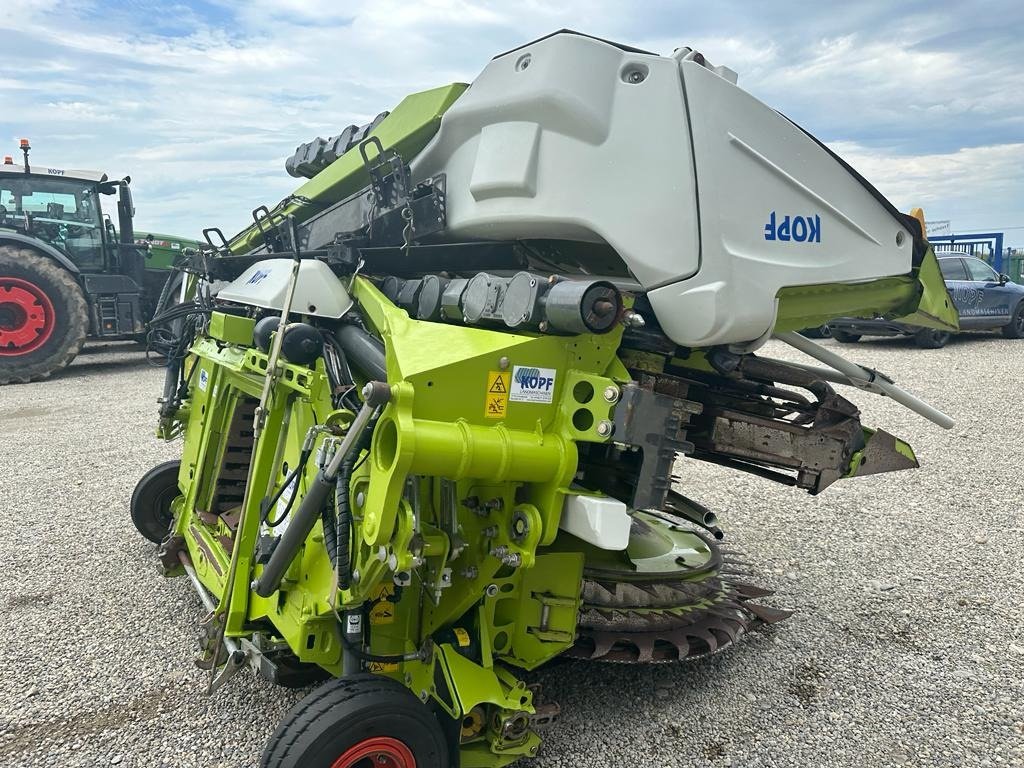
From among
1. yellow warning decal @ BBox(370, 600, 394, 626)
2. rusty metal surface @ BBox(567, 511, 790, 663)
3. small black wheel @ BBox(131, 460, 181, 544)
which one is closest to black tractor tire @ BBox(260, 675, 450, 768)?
yellow warning decal @ BBox(370, 600, 394, 626)

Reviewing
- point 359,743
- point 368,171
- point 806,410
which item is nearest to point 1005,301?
point 806,410

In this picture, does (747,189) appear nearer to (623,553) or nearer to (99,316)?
(623,553)

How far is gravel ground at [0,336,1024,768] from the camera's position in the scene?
8.90 feet

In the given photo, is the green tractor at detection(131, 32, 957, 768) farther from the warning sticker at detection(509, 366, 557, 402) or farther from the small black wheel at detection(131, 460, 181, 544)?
the small black wheel at detection(131, 460, 181, 544)

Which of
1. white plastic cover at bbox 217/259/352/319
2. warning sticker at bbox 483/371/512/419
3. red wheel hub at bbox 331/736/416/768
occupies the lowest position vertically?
red wheel hub at bbox 331/736/416/768

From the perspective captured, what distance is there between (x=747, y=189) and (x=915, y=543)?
120 inches

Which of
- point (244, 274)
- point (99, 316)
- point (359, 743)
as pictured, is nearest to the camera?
point (359, 743)

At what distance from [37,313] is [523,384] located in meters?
9.58

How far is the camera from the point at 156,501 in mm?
4359

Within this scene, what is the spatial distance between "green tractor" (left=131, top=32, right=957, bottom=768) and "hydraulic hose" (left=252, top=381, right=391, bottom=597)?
0.03ft

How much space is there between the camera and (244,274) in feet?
11.9

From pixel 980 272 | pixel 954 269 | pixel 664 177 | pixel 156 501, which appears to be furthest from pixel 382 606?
pixel 980 272

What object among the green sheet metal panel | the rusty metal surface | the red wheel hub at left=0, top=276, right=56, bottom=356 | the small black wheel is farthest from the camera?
the red wheel hub at left=0, top=276, right=56, bottom=356

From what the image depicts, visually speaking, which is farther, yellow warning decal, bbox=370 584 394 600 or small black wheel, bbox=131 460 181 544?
small black wheel, bbox=131 460 181 544
